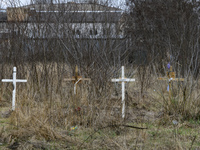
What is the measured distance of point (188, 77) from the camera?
575 cm

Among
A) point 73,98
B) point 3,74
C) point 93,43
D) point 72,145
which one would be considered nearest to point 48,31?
point 93,43

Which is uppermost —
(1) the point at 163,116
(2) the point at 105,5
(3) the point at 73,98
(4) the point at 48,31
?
(2) the point at 105,5

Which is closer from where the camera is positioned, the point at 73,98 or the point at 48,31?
the point at 73,98

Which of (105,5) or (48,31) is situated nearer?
(48,31)

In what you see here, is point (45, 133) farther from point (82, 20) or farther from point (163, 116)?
point (82, 20)

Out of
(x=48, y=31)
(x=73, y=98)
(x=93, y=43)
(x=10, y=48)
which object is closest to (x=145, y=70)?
(x=93, y=43)

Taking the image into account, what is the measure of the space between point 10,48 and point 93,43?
7.32ft

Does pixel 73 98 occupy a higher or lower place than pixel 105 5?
lower

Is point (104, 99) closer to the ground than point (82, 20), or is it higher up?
closer to the ground

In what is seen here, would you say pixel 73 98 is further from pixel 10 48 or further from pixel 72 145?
pixel 10 48

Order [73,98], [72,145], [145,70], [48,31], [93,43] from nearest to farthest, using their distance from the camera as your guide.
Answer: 1. [72,145]
2. [73,98]
3. [48,31]
4. [93,43]
5. [145,70]

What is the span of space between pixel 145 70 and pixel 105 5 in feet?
8.10

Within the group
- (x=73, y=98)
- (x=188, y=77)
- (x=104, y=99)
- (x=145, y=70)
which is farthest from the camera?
(x=145, y=70)

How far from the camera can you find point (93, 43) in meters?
8.38
